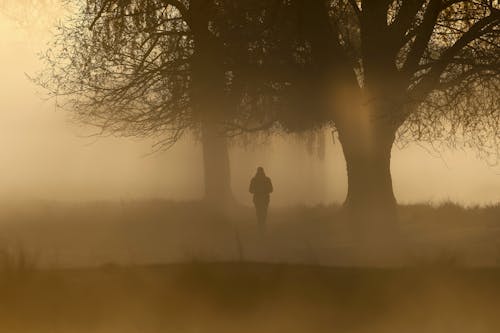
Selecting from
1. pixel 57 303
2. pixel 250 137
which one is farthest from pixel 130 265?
pixel 250 137

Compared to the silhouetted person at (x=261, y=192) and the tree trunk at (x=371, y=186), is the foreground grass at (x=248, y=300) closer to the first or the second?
the tree trunk at (x=371, y=186)

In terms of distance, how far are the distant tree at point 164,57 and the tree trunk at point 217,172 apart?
839 centimetres

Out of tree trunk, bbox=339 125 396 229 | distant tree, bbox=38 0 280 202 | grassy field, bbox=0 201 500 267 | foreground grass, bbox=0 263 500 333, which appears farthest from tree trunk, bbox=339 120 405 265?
foreground grass, bbox=0 263 500 333

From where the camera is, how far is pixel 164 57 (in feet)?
70.6

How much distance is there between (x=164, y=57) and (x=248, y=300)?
10.2 m

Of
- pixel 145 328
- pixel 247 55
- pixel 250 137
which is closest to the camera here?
pixel 145 328

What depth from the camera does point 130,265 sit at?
1377 centimetres

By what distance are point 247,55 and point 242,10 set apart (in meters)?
1.14

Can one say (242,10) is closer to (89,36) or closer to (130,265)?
(89,36)

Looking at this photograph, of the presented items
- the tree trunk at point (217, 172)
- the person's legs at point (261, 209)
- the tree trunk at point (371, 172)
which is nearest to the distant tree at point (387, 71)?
the tree trunk at point (371, 172)

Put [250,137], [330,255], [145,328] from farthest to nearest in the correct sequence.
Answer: [250,137], [330,255], [145,328]

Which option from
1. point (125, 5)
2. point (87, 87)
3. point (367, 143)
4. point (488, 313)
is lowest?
point (488, 313)

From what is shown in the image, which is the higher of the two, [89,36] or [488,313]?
[89,36]

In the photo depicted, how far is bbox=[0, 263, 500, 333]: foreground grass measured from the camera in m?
11.5
